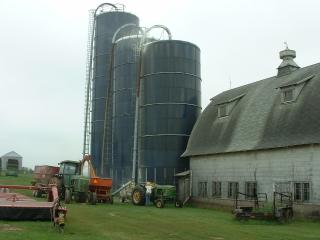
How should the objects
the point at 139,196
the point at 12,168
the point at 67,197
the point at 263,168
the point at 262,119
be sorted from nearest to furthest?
the point at 263,168
the point at 262,119
the point at 67,197
the point at 139,196
the point at 12,168

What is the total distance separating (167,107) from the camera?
→ 41031mm

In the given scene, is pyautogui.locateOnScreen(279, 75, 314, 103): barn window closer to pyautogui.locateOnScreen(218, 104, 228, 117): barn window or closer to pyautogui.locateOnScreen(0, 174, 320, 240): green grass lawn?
pyautogui.locateOnScreen(218, 104, 228, 117): barn window

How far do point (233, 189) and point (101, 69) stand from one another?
2312 centimetres

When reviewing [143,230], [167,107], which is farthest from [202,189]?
[143,230]

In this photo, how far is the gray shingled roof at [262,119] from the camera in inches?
1121

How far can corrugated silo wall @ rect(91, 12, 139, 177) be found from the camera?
162 feet

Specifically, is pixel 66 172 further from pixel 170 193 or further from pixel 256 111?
pixel 256 111

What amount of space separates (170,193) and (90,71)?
21.7 meters

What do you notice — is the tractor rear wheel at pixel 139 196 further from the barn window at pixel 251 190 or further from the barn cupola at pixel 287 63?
the barn cupola at pixel 287 63

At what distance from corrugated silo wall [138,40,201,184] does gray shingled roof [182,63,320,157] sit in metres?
1.43

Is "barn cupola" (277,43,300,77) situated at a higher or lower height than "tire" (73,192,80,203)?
higher

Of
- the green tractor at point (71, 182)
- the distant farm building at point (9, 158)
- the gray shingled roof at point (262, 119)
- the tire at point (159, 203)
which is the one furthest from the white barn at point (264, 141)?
the distant farm building at point (9, 158)

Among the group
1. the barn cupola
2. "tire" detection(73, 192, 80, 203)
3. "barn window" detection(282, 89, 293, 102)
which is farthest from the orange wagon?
the barn cupola

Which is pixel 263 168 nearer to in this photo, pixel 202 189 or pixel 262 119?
pixel 262 119
